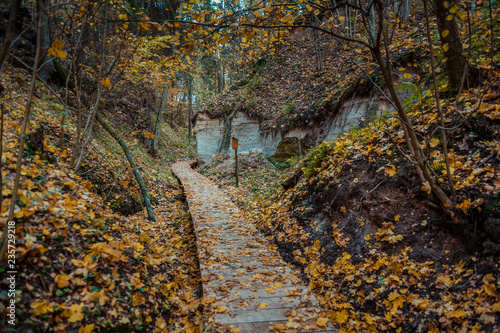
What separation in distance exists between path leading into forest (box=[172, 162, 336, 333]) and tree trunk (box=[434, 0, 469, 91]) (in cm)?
400

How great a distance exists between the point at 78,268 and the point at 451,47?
18.7 feet

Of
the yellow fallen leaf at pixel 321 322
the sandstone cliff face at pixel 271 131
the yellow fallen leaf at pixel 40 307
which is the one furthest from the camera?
the sandstone cliff face at pixel 271 131

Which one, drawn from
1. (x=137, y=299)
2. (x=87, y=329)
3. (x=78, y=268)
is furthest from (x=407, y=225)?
(x=78, y=268)

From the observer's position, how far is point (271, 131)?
1318 centimetres

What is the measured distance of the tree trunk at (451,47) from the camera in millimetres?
3623

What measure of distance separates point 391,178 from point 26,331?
4.42m

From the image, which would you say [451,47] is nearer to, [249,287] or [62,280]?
[249,287]

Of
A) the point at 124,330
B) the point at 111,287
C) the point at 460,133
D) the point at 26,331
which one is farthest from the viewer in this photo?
the point at 460,133

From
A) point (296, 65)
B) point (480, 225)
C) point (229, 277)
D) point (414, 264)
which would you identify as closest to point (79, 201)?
point (229, 277)

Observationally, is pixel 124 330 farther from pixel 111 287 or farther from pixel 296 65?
pixel 296 65

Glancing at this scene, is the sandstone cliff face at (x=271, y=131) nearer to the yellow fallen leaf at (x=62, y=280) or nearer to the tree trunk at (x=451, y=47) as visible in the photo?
the tree trunk at (x=451, y=47)

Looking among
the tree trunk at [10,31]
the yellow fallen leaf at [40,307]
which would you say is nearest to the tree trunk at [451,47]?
the tree trunk at [10,31]

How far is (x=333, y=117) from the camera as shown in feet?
30.4

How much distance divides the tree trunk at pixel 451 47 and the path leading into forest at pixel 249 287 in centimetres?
400
